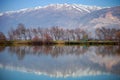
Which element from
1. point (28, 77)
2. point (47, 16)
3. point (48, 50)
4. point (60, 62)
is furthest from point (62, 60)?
point (28, 77)

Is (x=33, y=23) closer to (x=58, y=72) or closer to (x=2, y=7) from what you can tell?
(x=2, y=7)

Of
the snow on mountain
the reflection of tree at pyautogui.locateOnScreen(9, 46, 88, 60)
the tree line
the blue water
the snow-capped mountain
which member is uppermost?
the snow on mountain

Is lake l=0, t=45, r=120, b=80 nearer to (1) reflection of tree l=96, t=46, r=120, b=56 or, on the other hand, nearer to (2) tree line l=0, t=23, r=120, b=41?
(1) reflection of tree l=96, t=46, r=120, b=56

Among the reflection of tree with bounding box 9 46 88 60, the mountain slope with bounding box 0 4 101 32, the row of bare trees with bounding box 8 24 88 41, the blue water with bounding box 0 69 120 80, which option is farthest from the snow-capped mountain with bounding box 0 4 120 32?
the blue water with bounding box 0 69 120 80

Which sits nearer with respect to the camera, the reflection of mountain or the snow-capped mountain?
the reflection of mountain

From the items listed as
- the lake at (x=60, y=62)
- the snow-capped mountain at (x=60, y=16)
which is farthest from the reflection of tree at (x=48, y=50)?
the snow-capped mountain at (x=60, y=16)

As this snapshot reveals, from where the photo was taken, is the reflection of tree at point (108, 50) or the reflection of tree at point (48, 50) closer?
the reflection of tree at point (48, 50)

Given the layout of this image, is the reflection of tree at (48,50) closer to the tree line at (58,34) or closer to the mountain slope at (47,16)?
the tree line at (58,34)
